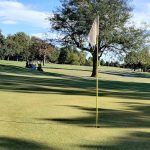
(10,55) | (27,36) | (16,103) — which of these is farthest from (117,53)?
(27,36)

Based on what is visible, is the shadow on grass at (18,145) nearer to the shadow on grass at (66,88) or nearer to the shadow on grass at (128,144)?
the shadow on grass at (128,144)

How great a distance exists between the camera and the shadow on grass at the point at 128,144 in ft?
33.5

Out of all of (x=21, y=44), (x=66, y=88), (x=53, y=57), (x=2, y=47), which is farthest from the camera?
(x=21, y=44)

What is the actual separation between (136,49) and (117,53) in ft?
8.63

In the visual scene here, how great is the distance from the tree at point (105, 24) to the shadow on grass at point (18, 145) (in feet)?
138

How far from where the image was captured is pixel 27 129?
12148 millimetres

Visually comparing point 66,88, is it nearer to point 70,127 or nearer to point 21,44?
point 70,127

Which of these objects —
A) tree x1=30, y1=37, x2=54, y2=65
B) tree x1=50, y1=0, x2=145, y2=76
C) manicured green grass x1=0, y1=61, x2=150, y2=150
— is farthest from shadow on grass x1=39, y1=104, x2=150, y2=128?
tree x1=30, y1=37, x2=54, y2=65

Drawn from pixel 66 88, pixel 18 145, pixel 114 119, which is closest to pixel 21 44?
pixel 66 88

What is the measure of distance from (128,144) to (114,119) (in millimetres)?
4090

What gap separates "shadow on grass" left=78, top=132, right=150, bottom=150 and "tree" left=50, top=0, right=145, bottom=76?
41192 millimetres

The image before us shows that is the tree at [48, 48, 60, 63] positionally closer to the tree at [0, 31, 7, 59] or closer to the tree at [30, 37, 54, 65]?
the tree at [30, 37, 54, 65]

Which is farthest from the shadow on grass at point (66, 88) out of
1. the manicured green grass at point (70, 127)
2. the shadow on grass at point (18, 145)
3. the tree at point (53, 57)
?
the tree at point (53, 57)

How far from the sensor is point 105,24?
5294cm
